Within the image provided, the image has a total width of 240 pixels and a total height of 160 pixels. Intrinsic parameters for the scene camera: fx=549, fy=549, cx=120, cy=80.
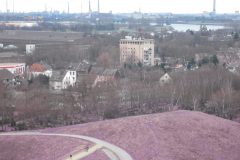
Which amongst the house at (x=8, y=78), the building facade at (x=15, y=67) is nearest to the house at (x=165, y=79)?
the house at (x=8, y=78)

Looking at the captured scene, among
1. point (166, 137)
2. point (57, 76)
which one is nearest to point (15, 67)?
point (57, 76)

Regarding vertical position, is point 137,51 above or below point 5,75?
below

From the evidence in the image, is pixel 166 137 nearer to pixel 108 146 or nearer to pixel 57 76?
pixel 108 146

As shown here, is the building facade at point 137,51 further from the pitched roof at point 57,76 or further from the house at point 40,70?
the pitched roof at point 57,76

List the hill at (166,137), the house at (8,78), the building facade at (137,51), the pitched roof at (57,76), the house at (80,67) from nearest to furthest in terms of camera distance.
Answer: the hill at (166,137), the house at (8,78), the pitched roof at (57,76), the house at (80,67), the building facade at (137,51)

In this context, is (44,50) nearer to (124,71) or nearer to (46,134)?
(124,71)

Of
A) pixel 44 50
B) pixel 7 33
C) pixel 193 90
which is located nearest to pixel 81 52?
pixel 44 50

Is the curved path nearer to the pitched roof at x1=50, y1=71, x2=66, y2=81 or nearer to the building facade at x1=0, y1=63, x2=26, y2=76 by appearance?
the pitched roof at x1=50, y1=71, x2=66, y2=81
